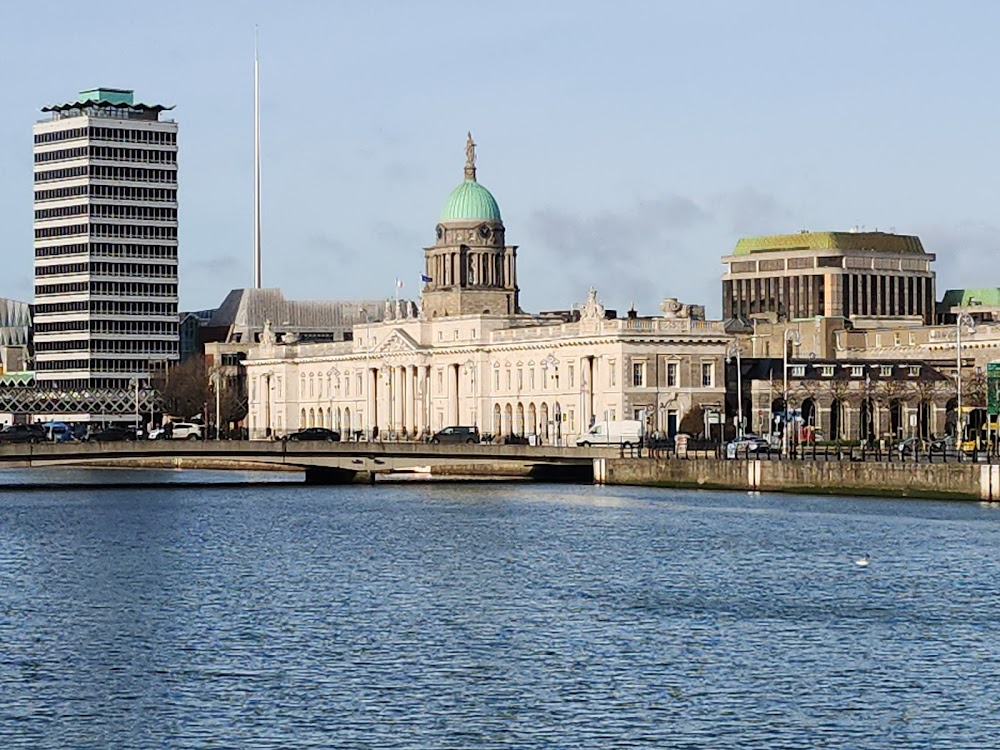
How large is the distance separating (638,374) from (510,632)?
122689mm

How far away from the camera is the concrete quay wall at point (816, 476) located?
10606 cm

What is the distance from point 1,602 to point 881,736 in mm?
31403

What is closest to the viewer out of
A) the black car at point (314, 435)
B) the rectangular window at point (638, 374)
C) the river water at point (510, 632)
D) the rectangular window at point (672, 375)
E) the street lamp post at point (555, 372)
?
the river water at point (510, 632)

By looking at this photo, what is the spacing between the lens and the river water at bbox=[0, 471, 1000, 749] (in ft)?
160

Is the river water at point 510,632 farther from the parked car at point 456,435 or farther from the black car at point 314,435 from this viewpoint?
the black car at point 314,435

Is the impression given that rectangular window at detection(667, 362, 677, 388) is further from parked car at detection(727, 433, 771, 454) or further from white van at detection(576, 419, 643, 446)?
parked car at detection(727, 433, 771, 454)

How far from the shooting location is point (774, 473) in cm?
11981

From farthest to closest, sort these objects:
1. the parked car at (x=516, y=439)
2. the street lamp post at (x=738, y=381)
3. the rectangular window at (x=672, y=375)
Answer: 1. the rectangular window at (x=672, y=375)
2. the parked car at (x=516, y=439)
3. the street lamp post at (x=738, y=381)

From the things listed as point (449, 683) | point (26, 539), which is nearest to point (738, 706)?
point (449, 683)

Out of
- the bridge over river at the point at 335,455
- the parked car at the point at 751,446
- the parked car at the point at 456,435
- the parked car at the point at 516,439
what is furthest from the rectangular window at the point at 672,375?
the bridge over river at the point at 335,455

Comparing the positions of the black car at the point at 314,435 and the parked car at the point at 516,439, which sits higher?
the black car at the point at 314,435

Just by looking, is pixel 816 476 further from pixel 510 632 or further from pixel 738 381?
pixel 738 381

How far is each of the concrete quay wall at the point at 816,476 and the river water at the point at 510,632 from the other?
3.58m

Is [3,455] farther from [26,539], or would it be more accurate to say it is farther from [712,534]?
[712,534]
